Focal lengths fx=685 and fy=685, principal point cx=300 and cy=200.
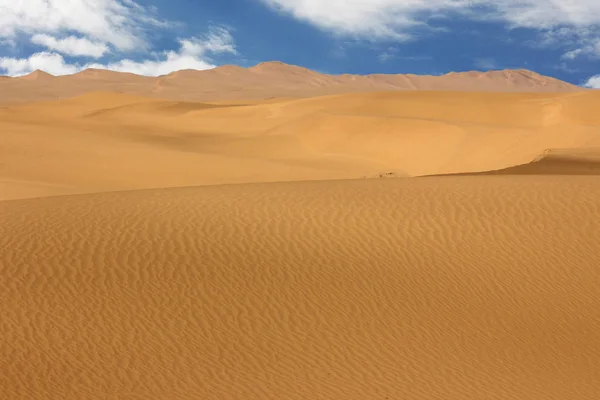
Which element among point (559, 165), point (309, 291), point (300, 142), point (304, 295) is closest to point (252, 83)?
point (300, 142)

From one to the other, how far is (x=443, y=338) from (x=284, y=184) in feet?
23.9

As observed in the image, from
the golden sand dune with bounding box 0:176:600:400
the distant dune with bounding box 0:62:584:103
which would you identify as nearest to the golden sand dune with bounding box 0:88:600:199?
the golden sand dune with bounding box 0:176:600:400

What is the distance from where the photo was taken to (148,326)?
24.5ft

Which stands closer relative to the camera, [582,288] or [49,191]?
[582,288]

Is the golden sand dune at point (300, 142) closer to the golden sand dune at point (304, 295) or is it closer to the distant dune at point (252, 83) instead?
the golden sand dune at point (304, 295)

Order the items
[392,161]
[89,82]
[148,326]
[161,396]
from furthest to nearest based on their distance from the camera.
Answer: [89,82] < [392,161] < [148,326] < [161,396]

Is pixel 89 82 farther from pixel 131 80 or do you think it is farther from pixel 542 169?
pixel 542 169

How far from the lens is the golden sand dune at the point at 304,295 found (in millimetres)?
6562

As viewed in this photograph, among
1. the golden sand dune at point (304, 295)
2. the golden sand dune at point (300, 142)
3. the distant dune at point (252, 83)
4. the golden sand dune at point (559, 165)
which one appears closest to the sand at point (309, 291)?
the golden sand dune at point (304, 295)

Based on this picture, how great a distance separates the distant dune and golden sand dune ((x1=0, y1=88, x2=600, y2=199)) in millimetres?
71510

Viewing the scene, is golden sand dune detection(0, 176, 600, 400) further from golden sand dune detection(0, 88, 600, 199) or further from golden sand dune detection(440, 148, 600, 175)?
golden sand dune detection(0, 88, 600, 199)

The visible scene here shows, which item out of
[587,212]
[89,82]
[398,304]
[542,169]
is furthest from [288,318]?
[89,82]

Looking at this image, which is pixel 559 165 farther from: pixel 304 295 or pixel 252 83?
pixel 252 83

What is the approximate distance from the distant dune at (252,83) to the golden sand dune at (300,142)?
71510 millimetres
